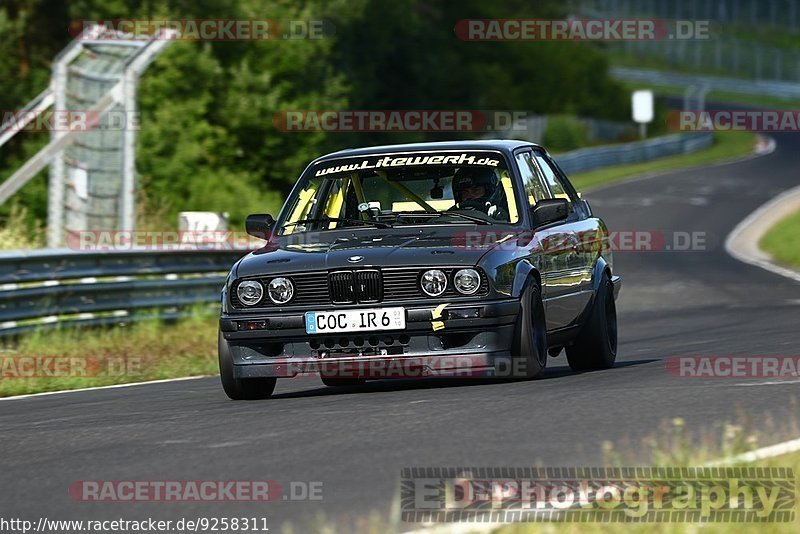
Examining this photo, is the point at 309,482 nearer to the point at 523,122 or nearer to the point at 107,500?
the point at 107,500

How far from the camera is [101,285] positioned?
16000mm

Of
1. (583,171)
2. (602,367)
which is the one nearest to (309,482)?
(602,367)

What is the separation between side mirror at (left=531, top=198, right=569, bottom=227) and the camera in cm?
1037

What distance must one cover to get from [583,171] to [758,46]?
46600 millimetres

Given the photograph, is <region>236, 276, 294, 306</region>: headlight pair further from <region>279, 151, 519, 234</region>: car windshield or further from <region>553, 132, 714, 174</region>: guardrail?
<region>553, 132, 714, 174</region>: guardrail

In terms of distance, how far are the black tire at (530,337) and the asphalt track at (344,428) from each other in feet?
0.41

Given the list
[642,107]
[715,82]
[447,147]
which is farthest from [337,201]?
[715,82]

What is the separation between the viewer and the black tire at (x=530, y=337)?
9602mm

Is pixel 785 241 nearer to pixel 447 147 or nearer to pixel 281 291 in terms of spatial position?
pixel 447 147

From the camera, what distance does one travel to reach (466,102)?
55.2 metres

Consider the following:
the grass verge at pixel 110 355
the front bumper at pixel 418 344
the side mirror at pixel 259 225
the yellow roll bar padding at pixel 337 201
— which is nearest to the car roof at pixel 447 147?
the yellow roll bar padding at pixel 337 201

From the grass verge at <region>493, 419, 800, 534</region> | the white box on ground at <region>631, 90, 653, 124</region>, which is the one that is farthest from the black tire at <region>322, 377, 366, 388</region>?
the white box on ground at <region>631, 90, 653, 124</region>

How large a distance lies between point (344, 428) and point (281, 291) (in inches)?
82.3

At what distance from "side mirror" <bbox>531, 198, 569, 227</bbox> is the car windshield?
0.19 m
